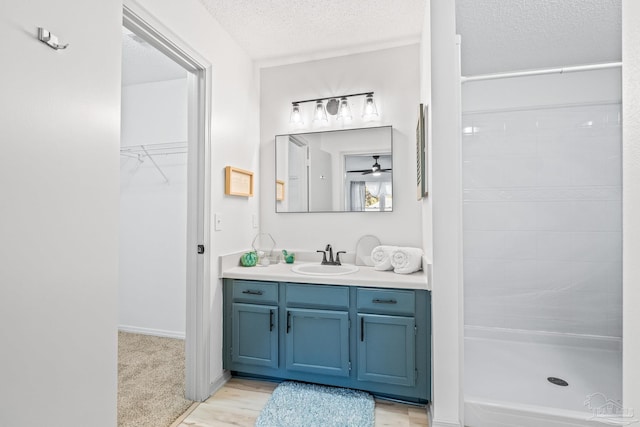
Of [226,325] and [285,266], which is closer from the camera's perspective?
[226,325]

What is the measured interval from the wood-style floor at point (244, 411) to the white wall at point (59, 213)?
0.72 metres

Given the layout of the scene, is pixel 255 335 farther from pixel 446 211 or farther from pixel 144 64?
pixel 144 64

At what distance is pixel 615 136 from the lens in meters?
2.48

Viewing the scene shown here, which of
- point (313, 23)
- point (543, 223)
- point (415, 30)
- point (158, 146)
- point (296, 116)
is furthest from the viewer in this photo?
point (158, 146)

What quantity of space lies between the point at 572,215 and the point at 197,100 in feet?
9.59

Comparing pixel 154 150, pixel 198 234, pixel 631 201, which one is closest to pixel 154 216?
pixel 154 150

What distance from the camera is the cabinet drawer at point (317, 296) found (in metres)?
2.04

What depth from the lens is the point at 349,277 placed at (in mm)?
2041

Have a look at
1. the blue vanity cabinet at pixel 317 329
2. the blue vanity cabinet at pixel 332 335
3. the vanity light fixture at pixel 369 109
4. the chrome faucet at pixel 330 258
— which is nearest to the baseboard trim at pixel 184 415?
the blue vanity cabinet at pixel 332 335

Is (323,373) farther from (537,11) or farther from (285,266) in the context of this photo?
(537,11)

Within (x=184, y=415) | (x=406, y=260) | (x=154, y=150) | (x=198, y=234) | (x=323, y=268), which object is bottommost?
(x=184, y=415)

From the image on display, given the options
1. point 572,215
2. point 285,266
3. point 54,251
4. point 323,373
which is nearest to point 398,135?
point 285,266

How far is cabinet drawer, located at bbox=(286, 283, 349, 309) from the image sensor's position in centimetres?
204

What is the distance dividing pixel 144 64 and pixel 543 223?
3.57m
